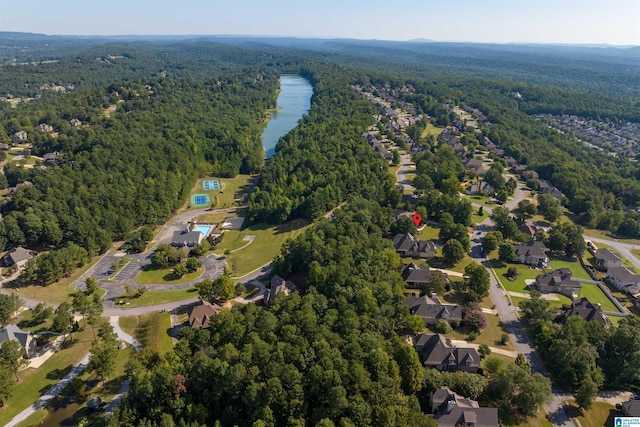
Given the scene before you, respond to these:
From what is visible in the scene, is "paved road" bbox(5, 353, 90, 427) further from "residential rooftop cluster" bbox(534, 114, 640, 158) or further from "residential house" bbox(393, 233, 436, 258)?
"residential rooftop cluster" bbox(534, 114, 640, 158)

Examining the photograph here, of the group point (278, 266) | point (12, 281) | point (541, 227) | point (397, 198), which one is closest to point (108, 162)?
point (12, 281)

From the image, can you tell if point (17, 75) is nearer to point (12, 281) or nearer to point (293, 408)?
point (12, 281)

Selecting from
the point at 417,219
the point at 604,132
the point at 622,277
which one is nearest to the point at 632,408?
the point at 622,277

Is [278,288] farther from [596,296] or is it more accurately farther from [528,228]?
[528,228]

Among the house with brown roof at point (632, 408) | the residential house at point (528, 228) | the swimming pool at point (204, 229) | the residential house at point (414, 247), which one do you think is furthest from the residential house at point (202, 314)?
the residential house at point (528, 228)

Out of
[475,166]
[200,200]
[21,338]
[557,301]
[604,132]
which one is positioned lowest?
[200,200]
